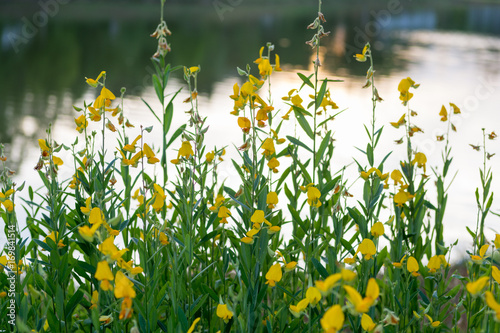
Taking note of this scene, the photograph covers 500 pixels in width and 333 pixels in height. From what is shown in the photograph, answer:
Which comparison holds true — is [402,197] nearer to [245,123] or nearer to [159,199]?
[245,123]

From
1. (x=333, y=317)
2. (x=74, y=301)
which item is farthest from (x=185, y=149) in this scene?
(x=333, y=317)

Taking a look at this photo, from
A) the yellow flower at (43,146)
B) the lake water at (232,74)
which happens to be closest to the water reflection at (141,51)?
the lake water at (232,74)

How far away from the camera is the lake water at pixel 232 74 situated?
6.01 metres

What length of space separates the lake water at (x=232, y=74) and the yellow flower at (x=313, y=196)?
70 centimetres

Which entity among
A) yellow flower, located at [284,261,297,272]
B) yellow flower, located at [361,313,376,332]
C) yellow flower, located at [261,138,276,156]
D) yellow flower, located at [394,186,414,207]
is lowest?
yellow flower, located at [284,261,297,272]

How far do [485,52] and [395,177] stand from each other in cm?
1637

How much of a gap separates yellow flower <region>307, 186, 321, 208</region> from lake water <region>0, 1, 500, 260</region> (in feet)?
2.30

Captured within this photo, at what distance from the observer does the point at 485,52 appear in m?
16.6

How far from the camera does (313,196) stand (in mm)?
1573

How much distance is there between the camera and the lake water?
6.01 m

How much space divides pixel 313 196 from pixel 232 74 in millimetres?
9789

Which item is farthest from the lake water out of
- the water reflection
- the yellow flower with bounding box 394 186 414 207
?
the yellow flower with bounding box 394 186 414 207

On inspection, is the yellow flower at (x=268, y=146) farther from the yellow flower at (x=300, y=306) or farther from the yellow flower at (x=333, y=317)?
the yellow flower at (x=333, y=317)

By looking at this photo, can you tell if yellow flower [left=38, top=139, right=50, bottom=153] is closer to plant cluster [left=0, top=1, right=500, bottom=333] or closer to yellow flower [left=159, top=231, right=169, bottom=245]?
plant cluster [left=0, top=1, right=500, bottom=333]
